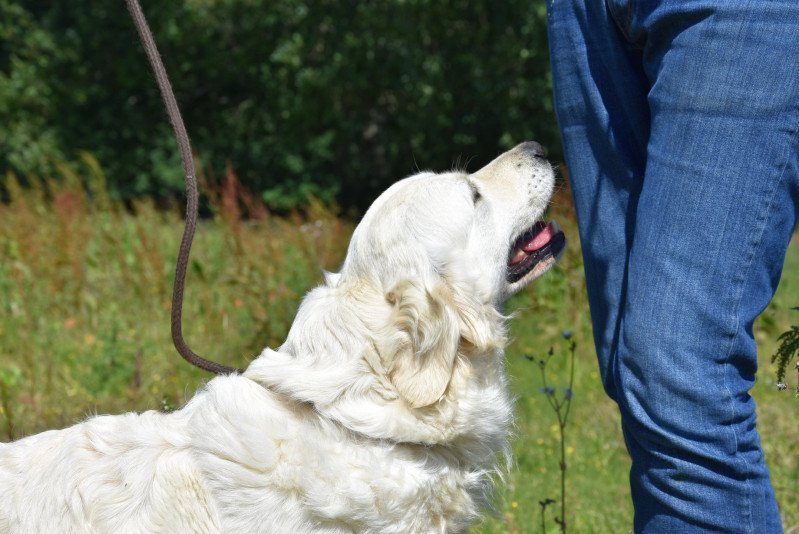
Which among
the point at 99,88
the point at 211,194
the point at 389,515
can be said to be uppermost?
the point at 389,515

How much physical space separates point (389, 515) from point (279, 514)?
0.27 metres

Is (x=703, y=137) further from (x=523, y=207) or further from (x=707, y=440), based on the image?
(x=523, y=207)

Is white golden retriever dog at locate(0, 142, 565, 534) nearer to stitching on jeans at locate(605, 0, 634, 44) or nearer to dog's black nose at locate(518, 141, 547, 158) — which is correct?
dog's black nose at locate(518, 141, 547, 158)

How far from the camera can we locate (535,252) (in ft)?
9.37

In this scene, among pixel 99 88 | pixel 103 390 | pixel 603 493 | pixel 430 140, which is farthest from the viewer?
pixel 99 88

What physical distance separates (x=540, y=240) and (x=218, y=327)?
143 inches

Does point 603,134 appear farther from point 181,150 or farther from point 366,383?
point 181,150

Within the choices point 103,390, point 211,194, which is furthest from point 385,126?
point 103,390

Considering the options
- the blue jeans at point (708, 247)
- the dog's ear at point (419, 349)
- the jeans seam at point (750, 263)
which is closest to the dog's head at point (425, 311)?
the dog's ear at point (419, 349)

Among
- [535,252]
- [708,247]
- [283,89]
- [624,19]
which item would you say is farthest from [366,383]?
[283,89]

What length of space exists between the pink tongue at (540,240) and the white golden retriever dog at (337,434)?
0.98 feet

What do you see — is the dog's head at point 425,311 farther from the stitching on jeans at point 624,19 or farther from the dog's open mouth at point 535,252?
the stitching on jeans at point 624,19

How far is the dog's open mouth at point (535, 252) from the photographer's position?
2826 mm

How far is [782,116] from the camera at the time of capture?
183 centimetres
